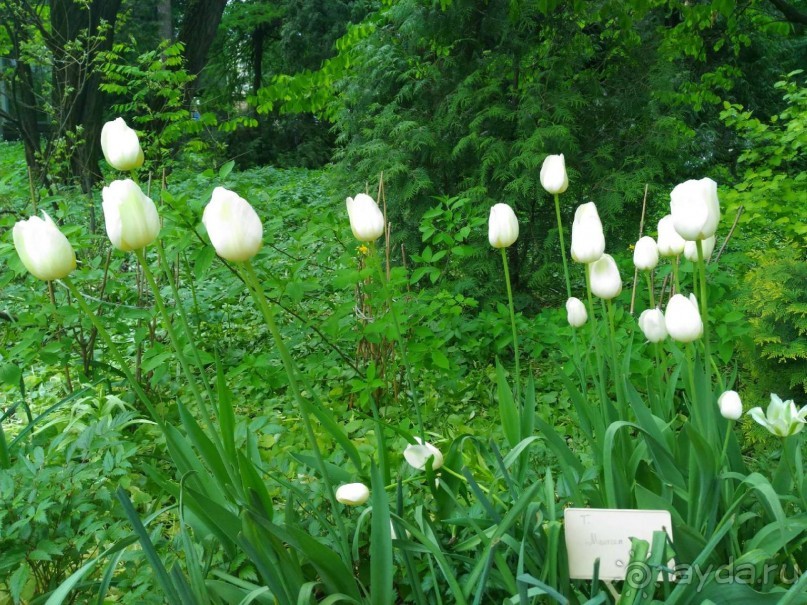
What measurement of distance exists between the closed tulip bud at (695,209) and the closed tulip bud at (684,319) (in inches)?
6.5

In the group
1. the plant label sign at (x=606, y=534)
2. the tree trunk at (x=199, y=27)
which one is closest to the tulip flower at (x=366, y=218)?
the plant label sign at (x=606, y=534)

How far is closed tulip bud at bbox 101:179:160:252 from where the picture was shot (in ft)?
3.74

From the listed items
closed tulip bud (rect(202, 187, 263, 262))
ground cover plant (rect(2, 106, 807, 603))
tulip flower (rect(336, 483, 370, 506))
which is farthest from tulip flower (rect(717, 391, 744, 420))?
closed tulip bud (rect(202, 187, 263, 262))

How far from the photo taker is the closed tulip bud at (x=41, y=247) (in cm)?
116

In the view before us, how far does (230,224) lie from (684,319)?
0.91 meters

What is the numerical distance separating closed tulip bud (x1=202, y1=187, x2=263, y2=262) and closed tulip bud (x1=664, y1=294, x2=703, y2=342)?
33.5 inches

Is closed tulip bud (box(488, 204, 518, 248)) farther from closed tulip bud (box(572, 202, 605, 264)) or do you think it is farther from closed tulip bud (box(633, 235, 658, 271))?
closed tulip bud (box(633, 235, 658, 271))

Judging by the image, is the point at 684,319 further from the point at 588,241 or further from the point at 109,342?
the point at 109,342

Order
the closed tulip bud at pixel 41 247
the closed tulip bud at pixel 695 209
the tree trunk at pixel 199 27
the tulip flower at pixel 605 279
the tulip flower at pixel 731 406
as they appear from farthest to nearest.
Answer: the tree trunk at pixel 199 27
the tulip flower at pixel 605 279
the tulip flower at pixel 731 406
the closed tulip bud at pixel 695 209
the closed tulip bud at pixel 41 247

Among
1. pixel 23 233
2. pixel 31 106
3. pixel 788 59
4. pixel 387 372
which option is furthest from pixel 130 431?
pixel 788 59

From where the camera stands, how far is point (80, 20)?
687 centimetres

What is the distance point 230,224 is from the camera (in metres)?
1.06

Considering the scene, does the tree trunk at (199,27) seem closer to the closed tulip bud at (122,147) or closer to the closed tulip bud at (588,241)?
the closed tulip bud at (122,147)

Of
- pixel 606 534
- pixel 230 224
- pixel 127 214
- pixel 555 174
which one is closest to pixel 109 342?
pixel 127 214
